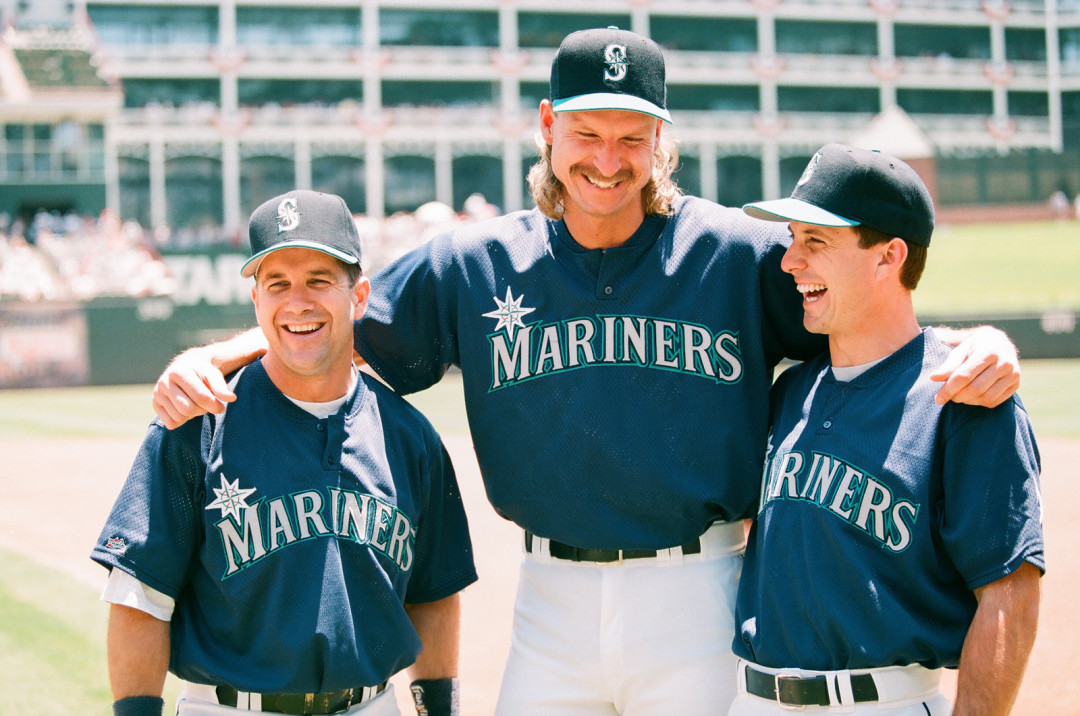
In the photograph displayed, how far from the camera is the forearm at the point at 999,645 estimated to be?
2.31m

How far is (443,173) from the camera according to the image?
4547cm

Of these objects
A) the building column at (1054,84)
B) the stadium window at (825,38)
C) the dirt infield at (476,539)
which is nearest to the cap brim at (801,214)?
the dirt infield at (476,539)

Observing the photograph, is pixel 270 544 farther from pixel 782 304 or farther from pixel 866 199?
pixel 866 199

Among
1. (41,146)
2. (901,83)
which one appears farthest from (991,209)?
(41,146)

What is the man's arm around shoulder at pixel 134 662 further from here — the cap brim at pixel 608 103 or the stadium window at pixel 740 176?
the stadium window at pixel 740 176

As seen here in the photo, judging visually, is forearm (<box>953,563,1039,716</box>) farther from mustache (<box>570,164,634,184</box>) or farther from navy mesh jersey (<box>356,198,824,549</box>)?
mustache (<box>570,164,634,184</box>)

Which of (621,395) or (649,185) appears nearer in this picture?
(621,395)

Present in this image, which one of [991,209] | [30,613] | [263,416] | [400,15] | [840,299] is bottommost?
[30,613]

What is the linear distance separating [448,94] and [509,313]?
44.8 meters

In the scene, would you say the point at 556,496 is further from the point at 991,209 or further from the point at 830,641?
the point at 991,209

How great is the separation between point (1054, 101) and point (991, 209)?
13.5 meters

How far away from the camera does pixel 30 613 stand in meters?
6.18

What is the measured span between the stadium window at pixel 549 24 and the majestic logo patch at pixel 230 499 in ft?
150

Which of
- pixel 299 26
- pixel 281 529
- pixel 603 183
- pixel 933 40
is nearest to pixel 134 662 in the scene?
pixel 281 529
